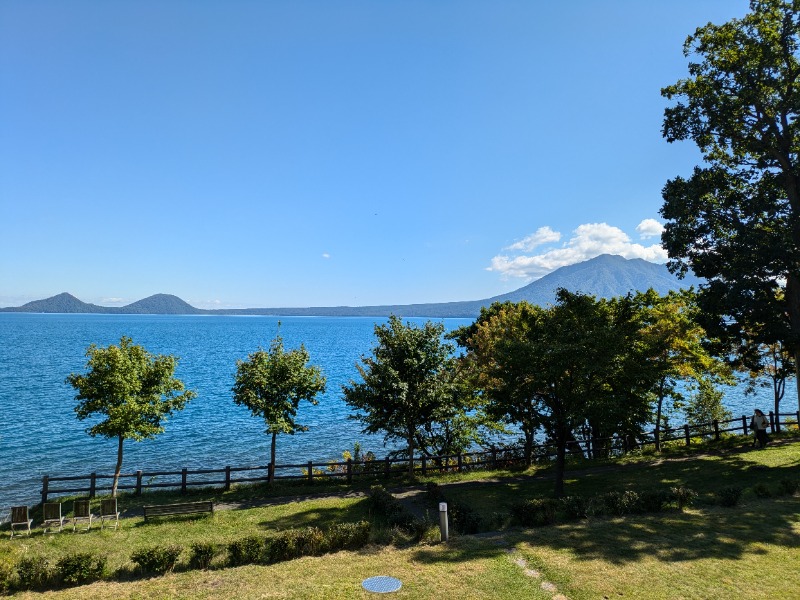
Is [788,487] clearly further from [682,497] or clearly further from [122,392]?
[122,392]

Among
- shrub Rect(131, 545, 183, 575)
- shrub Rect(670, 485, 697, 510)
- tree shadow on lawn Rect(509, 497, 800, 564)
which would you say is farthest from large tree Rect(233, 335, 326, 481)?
shrub Rect(670, 485, 697, 510)

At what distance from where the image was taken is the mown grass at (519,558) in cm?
934

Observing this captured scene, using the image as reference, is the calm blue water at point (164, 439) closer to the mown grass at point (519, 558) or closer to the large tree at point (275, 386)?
the large tree at point (275, 386)

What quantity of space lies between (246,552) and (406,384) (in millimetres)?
11213

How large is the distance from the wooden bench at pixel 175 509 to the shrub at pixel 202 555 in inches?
236

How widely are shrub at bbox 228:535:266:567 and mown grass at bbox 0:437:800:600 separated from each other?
16.3 inches

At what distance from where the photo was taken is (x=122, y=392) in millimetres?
20047

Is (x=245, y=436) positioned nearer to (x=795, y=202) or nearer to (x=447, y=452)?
(x=447, y=452)

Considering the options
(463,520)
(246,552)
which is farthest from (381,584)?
(463,520)

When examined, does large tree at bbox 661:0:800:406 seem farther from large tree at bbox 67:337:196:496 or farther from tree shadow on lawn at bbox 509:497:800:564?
large tree at bbox 67:337:196:496

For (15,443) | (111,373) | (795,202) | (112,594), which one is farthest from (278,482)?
(795,202)

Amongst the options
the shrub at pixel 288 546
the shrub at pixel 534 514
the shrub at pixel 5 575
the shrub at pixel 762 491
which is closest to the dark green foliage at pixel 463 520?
the shrub at pixel 534 514

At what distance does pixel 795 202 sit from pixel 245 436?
38861mm

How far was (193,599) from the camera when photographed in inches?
368
